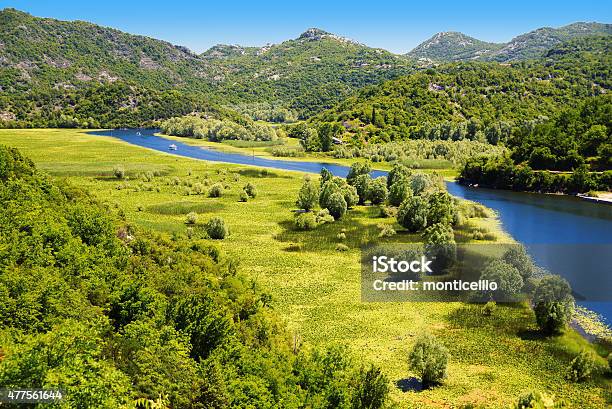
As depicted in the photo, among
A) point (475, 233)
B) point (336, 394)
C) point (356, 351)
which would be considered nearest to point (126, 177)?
point (475, 233)

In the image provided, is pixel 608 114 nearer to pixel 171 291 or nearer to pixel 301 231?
pixel 301 231

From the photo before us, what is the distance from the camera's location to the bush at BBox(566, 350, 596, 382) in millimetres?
43594

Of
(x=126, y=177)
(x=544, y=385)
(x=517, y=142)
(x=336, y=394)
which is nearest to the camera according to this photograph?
(x=336, y=394)

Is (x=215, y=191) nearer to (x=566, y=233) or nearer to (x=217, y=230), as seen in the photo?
(x=217, y=230)

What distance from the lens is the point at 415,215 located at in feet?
303

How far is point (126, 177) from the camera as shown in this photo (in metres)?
146

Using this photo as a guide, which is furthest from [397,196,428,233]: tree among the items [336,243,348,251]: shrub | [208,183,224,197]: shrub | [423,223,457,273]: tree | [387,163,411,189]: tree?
[208,183,224,197]: shrub

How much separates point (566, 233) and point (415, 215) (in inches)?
1320

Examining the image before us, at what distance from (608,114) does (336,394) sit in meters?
181

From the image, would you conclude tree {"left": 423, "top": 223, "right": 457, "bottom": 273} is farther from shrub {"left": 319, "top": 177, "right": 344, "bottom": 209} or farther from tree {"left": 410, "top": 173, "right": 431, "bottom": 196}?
tree {"left": 410, "top": 173, "right": 431, "bottom": 196}

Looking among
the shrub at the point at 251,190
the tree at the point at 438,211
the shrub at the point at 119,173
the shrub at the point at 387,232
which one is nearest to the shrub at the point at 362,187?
the shrub at the point at 251,190

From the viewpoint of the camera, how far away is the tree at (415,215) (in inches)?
3629

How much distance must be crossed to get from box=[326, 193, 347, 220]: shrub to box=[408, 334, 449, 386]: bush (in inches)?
2461

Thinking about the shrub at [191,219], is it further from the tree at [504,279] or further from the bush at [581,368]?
the bush at [581,368]
